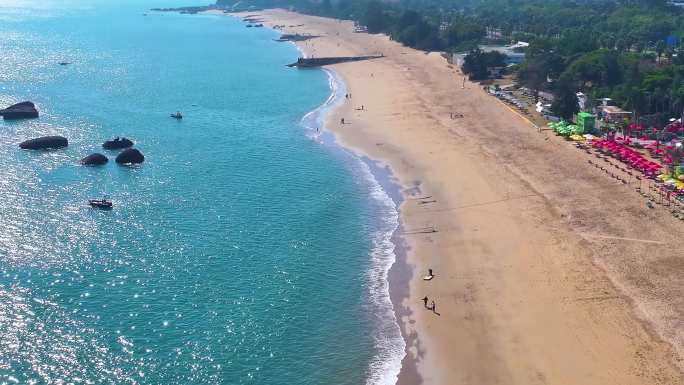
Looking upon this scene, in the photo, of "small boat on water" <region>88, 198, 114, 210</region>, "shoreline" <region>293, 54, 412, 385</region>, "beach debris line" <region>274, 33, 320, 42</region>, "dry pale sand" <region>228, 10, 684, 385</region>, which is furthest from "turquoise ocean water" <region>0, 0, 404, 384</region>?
"beach debris line" <region>274, 33, 320, 42</region>

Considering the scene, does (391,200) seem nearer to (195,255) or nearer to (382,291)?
(382,291)

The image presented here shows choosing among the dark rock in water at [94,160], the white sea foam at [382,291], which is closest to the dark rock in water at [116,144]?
the dark rock in water at [94,160]

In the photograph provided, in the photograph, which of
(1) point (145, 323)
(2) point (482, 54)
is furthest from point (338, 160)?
(2) point (482, 54)

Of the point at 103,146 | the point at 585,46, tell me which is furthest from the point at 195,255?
the point at 585,46

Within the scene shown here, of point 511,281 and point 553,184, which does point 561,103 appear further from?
point 511,281

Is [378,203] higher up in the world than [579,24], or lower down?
lower down

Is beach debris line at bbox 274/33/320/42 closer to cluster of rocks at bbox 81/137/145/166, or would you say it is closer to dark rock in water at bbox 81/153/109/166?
cluster of rocks at bbox 81/137/145/166
